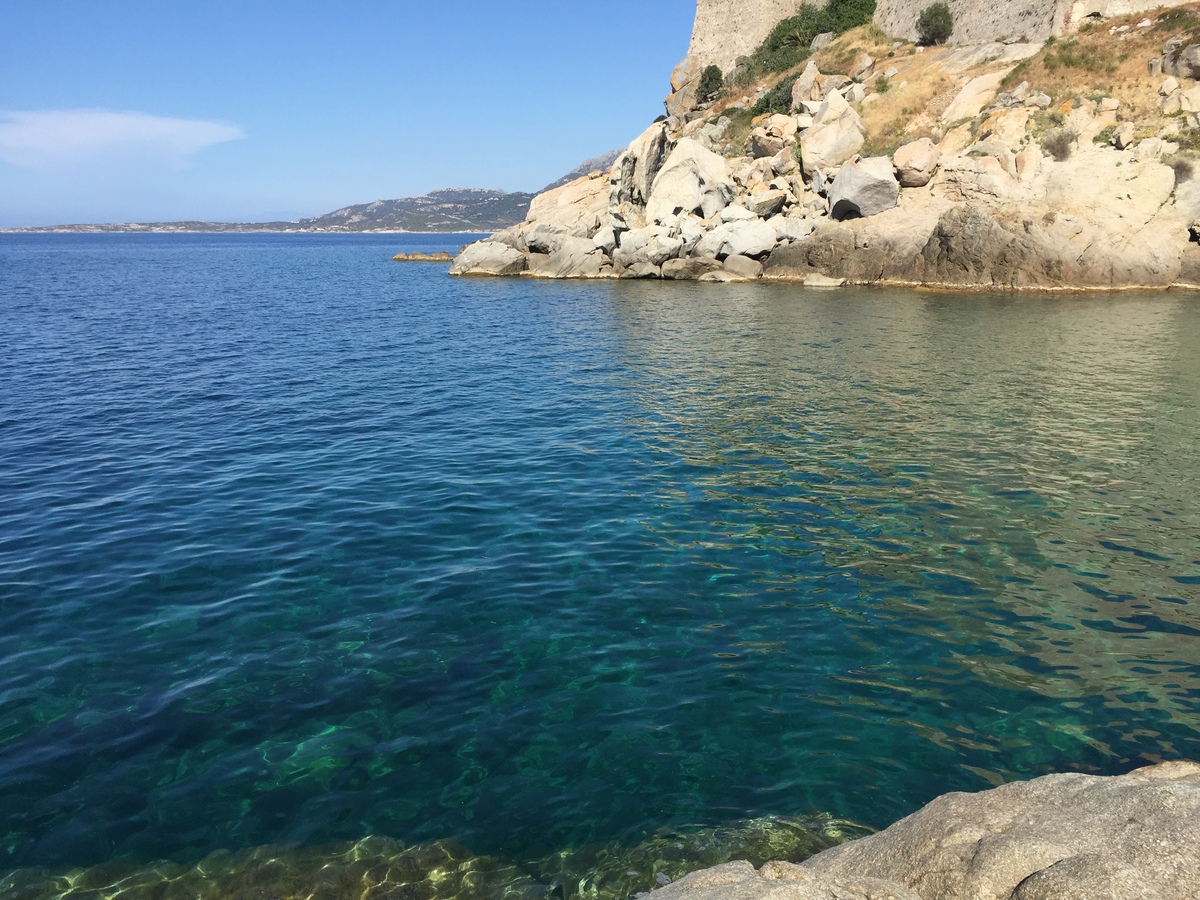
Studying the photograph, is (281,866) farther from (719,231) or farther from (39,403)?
(719,231)

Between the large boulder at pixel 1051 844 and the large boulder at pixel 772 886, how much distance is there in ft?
1.25

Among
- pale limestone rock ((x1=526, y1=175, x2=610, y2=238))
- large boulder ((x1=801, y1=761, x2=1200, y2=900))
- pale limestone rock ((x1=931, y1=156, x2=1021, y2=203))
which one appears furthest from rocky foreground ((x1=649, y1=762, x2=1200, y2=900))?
pale limestone rock ((x1=526, y1=175, x2=610, y2=238))

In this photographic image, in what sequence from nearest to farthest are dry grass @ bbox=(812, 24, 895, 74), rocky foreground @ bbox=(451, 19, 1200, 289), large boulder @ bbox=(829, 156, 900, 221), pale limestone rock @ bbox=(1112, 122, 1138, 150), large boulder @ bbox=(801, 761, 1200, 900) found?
large boulder @ bbox=(801, 761, 1200, 900) < rocky foreground @ bbox=(451, 19, 1200, 289) < pale limestone rock @ bbox=(1112, 122, 1138, 150) < large boulder @ bbox=(829, 156, 900, 221) < dry grass @ bbox=(812, 24, 895, 74)

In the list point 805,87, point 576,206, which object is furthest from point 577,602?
point 576,206

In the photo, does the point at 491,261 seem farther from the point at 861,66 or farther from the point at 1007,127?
the point at 1007,127

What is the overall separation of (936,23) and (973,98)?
1821 centimetres

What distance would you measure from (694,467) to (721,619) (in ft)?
23.3

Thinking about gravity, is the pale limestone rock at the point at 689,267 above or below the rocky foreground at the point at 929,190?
below

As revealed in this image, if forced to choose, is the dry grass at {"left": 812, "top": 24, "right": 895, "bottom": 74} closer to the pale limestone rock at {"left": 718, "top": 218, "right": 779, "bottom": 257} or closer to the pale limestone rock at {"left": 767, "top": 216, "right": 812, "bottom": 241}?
the pale limestone rock at {"left": 767, "top": 216, "right": 812, "bottom": 241}

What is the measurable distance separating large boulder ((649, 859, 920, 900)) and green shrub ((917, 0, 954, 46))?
273 feet

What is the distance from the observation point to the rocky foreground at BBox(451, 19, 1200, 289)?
4669cm

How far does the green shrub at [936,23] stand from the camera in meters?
71.3

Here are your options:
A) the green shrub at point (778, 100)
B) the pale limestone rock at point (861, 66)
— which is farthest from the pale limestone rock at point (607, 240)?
the pale limestone rock at point (861, 66)

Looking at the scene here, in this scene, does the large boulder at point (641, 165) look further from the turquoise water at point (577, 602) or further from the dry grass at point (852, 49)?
the turquoise water at point (577, 602)
